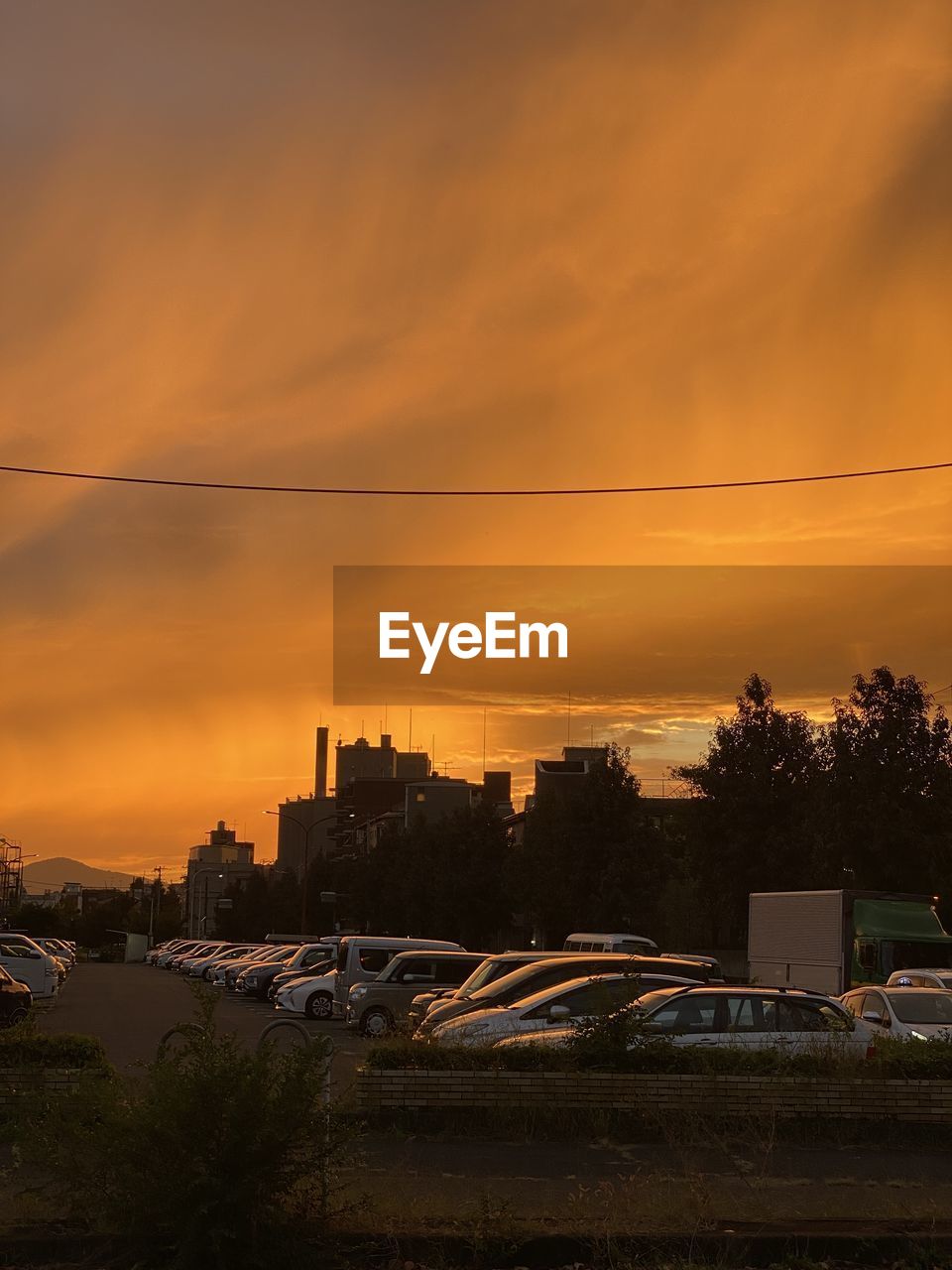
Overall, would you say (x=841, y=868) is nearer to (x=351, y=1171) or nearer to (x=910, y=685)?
(x=910, y=685)

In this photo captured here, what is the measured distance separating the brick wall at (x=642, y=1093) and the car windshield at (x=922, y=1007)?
21.1 ft

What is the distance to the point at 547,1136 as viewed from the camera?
557 inches

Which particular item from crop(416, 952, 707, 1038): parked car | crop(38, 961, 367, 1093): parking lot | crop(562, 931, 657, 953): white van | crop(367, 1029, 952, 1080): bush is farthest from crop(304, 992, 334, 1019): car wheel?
crop(367, 1029, 952, 1080): bush

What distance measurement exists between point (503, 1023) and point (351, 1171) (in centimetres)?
588

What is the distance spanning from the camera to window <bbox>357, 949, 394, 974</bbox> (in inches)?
1304

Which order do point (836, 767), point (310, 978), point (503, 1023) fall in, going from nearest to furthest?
point (503, 1023), point (310, 978), point (836, 767)

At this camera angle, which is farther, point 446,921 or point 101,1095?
point 446,921

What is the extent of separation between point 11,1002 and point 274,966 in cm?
2253

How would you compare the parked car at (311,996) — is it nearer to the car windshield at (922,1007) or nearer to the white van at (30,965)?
the white van at (30,965)

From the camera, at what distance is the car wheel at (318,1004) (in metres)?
37.7

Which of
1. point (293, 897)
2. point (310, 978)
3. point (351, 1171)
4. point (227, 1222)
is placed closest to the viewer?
point (227, 1222)

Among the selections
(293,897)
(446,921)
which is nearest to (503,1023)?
(446,921)

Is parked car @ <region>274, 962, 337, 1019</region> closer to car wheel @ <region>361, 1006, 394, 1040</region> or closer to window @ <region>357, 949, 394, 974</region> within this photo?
window @ <region>357, 949, 394, 974</region>

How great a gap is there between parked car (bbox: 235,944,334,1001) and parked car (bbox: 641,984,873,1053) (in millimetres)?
25256
